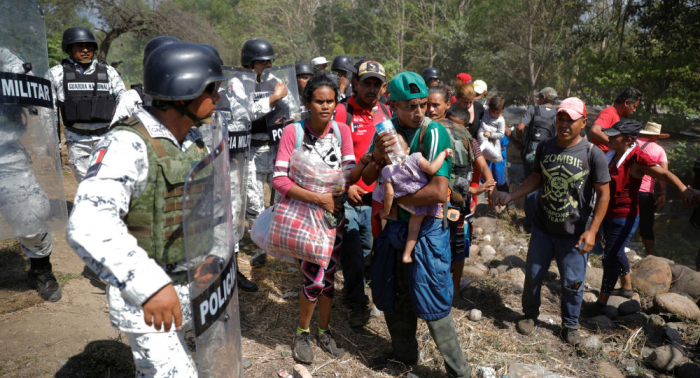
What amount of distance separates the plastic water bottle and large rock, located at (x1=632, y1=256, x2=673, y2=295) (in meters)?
3.63

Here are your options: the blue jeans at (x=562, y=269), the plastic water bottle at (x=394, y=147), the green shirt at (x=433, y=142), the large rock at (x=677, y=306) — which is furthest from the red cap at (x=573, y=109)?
the large rock at (x=677, y=306)

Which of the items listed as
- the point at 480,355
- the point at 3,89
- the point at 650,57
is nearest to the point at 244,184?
the point at 3,89

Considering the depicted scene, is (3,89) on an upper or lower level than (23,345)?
upper

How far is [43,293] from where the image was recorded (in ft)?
12.6

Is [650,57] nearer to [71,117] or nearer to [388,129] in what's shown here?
[388,129]

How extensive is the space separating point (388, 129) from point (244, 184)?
2.07 m

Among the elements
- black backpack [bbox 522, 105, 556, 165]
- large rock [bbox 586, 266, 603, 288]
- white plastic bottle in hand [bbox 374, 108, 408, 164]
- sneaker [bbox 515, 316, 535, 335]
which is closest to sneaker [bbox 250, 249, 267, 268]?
sneaker [bbox 515, 316, 535, 335]

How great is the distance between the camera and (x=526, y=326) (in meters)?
3.81

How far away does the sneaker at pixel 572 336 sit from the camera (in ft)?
11.9

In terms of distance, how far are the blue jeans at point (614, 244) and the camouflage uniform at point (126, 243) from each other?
3.79 m

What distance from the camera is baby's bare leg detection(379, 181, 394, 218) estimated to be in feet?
9.08

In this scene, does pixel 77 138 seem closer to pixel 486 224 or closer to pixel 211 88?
pixel 211 88

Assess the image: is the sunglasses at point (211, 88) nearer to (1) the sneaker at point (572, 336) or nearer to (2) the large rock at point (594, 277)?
(1) the sneaker at point (572, 336)

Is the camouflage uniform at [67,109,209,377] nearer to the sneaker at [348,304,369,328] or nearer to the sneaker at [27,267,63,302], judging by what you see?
the sneaker at [348,304,369,328]
